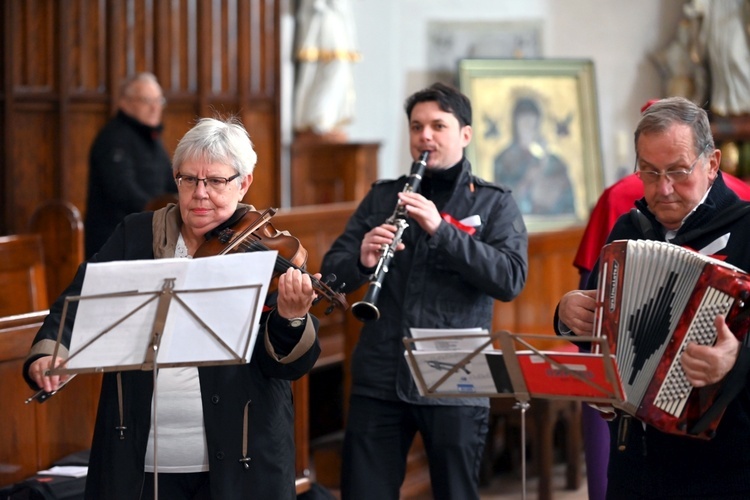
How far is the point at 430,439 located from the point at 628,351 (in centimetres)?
112

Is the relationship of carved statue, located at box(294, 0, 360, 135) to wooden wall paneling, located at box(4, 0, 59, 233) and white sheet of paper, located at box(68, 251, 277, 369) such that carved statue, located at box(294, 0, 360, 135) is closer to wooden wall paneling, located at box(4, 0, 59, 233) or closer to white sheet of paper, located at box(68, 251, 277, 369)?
wooden wall paneling, located at box(4, 0, 59, 233)

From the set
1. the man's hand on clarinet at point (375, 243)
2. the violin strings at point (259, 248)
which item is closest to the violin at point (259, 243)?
the violin strings at point (259, 248)

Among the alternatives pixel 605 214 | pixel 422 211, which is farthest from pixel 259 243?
pixel 605 214

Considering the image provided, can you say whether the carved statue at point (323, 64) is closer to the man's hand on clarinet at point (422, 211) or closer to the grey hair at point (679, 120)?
the man's hand on clarinet at point (422, 211)

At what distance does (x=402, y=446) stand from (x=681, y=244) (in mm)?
1315

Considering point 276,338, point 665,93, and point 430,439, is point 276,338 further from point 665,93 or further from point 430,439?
point 665,93

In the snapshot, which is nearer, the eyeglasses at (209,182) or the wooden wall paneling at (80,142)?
the eyeglasses at (209,182)

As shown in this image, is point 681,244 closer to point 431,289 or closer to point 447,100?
point 431,289

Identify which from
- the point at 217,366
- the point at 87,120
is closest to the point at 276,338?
the point at 217,366

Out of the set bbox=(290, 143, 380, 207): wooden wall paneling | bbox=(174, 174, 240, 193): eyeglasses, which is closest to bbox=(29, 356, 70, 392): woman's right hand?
bbox=(174, 174, 240, 193): eyeglasses

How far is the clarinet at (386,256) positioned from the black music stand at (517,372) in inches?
23.5

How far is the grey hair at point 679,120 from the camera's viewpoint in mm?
2791

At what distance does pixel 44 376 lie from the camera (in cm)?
267

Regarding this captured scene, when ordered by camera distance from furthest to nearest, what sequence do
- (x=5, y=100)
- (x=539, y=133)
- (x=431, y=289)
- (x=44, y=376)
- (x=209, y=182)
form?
(x=539, y=133) → (x=5, y=100) → (x=431, y=289) → (x=209, y=182) → (x=44, y=376)
